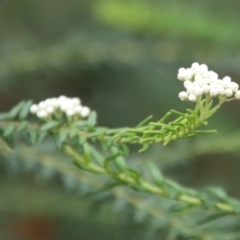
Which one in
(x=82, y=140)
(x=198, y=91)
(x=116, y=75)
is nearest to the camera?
(x=198, y=91)

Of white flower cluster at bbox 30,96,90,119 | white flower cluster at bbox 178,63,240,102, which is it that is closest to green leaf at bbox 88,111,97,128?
white flower cluster at bbox 30,96,90,119

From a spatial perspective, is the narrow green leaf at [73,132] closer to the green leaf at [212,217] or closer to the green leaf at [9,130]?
the green leaf at [9,130]

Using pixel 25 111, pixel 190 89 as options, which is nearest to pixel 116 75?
pixel 25 111

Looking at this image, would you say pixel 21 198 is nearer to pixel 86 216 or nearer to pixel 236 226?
pixel 86 216

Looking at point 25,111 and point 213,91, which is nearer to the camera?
point 213,91

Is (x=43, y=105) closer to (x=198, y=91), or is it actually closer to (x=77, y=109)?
(x=77, y=109)

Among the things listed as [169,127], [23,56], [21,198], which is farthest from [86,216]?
[169,127]

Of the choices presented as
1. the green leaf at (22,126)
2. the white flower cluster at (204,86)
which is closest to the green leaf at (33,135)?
the green leaf at (22,126)
